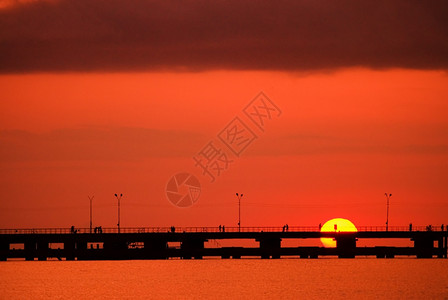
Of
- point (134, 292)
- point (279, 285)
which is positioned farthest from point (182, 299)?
point (279, 285)

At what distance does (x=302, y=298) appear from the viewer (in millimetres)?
159000

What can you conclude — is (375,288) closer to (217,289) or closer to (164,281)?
(217,289)

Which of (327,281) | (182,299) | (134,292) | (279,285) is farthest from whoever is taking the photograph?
(327,281)

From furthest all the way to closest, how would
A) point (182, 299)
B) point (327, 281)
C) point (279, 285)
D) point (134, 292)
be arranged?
point (327, 281)
point (279, 285)
point (134, 292)
point (182, 299)

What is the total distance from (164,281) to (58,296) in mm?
37546

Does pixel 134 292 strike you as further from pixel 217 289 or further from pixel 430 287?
pixel 430 287

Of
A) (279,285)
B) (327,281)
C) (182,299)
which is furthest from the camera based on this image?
(327,281)

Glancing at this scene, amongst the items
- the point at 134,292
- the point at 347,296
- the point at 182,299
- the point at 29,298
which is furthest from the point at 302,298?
the point at 29,298

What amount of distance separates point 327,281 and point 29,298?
59.6 metres

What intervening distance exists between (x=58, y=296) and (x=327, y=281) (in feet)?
183

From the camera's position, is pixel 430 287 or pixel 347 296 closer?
pixel 347 296

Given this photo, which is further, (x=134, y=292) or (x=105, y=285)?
(x=105, y=285)

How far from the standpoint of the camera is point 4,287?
18700 cm

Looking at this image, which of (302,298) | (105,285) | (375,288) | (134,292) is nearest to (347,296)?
(302,298)
